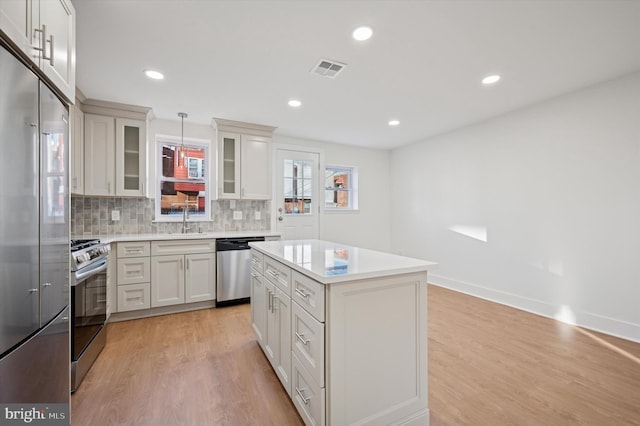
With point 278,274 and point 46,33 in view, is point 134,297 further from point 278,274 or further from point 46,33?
point 46,33

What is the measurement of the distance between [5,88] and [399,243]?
535cm

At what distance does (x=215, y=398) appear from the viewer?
1.79 meters

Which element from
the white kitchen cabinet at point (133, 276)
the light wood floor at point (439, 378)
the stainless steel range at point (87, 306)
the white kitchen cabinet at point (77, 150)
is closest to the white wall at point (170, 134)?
the white kitchen cabinet at point (77, 150)

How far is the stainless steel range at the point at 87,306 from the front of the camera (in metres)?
1.84

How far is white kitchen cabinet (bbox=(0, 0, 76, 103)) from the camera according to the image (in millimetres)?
1038

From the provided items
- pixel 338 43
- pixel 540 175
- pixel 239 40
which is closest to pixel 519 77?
pixel 540 175

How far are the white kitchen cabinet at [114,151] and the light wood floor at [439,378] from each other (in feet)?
5.20

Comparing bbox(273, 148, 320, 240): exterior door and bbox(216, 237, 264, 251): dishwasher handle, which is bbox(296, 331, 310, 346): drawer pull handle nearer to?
bbox(216, 237, 264, 251): dishwasher handle

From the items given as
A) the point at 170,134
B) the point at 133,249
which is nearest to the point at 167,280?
the point at 133,249

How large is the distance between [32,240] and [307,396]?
58.0 inches

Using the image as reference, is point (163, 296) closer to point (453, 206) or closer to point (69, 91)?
point (69, 91)

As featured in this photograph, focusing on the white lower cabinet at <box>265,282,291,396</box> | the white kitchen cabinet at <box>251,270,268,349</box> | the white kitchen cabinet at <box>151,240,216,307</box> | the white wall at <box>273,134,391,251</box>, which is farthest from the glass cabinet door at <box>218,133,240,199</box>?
the white lower cabinet at <box>265,282,291,396</box>

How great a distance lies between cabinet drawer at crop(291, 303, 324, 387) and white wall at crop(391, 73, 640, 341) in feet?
10.5

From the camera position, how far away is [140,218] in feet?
11.9
